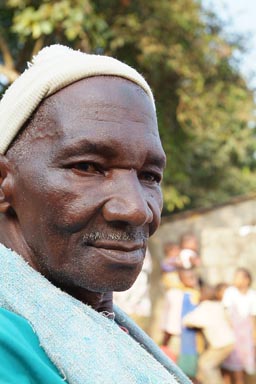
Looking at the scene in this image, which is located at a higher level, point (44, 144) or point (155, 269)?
point (44, 144)

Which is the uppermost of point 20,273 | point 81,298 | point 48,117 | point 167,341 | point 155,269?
point 48,117

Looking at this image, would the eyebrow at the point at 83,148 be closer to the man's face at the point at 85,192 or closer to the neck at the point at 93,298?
the man's face at the point at 85,192

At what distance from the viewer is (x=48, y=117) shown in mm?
1586

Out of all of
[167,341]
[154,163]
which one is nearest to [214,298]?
[167,341]

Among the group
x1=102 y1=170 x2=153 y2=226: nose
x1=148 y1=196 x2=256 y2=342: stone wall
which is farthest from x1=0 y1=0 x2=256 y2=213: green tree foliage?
x1=102 y1=170 x2=153 y2=226: nose

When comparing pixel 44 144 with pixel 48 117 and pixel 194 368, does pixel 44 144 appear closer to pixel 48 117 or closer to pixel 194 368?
pixel 48 117

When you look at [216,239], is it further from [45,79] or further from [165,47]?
[45,79]

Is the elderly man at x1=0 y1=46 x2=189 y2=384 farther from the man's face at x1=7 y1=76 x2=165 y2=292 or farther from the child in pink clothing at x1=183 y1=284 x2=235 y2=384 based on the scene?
the child in pink clothing at x1=183 y1=284 x2=235 y2=384

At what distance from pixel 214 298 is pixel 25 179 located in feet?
20.6

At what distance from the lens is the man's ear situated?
163 centimetres

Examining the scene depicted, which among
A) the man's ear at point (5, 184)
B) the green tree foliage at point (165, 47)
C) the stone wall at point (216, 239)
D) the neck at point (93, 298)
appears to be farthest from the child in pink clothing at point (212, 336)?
the man's ear at point (5, 184)

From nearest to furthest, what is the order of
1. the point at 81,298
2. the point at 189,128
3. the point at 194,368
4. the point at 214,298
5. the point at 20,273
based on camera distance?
the point at 20,273, the point at 81,298, the point at 194,368, the point at 214,298, the point at 189,128

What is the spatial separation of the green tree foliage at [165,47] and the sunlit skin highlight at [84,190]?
261 inches

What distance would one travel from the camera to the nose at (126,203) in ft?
4.91
